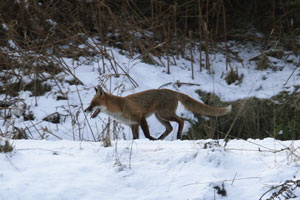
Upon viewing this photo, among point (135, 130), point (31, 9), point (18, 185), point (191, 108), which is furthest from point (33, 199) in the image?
point (31, 9)

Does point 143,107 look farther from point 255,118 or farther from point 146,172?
point 146,172

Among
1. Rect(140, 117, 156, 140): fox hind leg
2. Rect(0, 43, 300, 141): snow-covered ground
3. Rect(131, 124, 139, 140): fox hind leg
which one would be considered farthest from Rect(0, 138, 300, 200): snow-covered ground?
Rect(0, 43, 300, 141): snow-covered ground

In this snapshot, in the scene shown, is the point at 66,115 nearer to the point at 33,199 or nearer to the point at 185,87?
the point at 185,87

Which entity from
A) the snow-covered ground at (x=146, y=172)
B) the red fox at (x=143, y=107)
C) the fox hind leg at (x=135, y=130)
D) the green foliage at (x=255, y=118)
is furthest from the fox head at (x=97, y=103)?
the snow-covered ground at (x=146, y=172)

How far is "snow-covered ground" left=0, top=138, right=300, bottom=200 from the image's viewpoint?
2.73m

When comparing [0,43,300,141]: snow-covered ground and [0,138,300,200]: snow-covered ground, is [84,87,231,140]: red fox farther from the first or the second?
[0,138,300,200]: snow-covered ground

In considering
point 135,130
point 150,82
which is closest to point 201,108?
point 135,130

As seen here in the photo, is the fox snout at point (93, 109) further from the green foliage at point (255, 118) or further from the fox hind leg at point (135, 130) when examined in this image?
the green foliage at point (255, 118)

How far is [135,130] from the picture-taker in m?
6.45

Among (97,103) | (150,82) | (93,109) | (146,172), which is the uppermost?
(150,82)

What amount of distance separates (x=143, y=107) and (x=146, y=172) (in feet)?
A: 11.3

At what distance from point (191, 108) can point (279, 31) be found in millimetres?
5008

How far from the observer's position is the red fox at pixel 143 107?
632 centimetres

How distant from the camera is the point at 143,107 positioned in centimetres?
646
